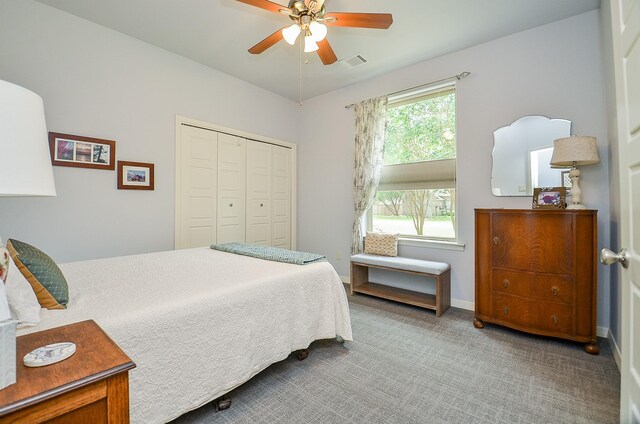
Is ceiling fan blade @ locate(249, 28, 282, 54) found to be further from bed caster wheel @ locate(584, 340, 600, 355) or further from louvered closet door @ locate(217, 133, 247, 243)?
bed caster wheel @ locate(584, 340, 600, 355)

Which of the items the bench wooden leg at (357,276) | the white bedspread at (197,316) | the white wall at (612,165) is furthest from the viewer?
the bench wooden leg at (357,276)

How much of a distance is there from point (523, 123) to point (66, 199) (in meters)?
4.42

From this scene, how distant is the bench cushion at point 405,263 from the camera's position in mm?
3107

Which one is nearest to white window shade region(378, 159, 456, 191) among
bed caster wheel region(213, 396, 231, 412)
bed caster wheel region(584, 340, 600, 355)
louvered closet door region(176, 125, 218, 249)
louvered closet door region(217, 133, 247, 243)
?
bed caster wheel region(584, 340, 600, 355)

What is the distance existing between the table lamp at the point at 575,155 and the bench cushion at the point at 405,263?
1249 millimetres

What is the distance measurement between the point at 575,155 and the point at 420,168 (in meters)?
1.52

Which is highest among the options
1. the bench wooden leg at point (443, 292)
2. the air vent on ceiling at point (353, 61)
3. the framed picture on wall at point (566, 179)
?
the air vent on ceiling at point (353, 61)

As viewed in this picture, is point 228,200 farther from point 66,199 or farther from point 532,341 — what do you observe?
point 532,341

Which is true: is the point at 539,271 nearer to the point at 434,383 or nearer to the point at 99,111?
the point at 434,383

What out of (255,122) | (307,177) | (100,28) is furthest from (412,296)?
(100,28)

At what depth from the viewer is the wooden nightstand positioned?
0.63 m

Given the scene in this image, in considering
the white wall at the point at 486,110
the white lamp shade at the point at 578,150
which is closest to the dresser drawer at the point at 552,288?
the white wall at the point at 486,110

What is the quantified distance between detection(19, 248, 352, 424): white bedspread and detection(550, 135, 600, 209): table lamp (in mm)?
2125

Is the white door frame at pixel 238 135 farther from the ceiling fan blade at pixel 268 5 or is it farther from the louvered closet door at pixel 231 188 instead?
the ceiling fan blade at pixel 268 5
